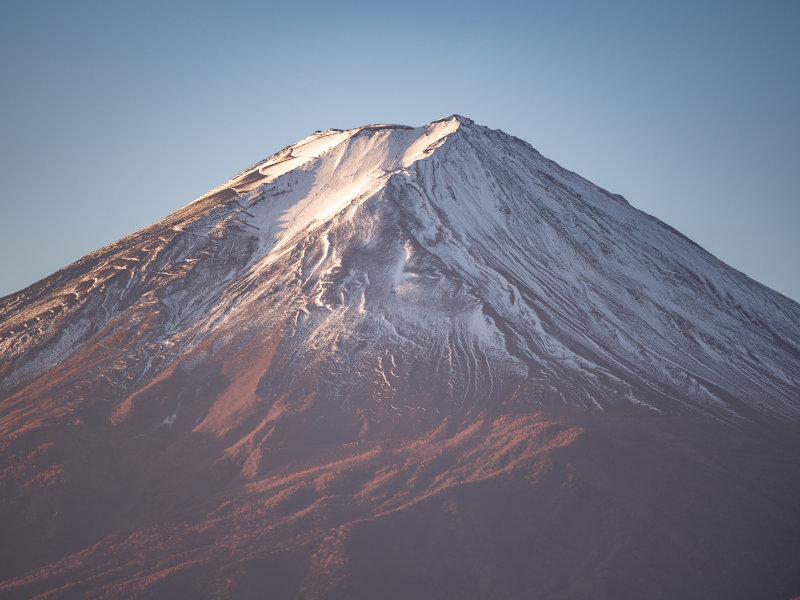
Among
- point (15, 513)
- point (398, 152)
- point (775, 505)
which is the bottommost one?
point (775, 505)

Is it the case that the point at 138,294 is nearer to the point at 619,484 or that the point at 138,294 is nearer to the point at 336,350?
the point at 336,350

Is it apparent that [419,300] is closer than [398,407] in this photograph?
No

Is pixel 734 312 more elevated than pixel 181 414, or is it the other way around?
pixel 181 414

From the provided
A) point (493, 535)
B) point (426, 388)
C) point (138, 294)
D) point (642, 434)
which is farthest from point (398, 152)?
point (493, 535)

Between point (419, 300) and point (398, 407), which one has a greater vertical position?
point (419, 300)

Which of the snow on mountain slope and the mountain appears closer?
the mountain
